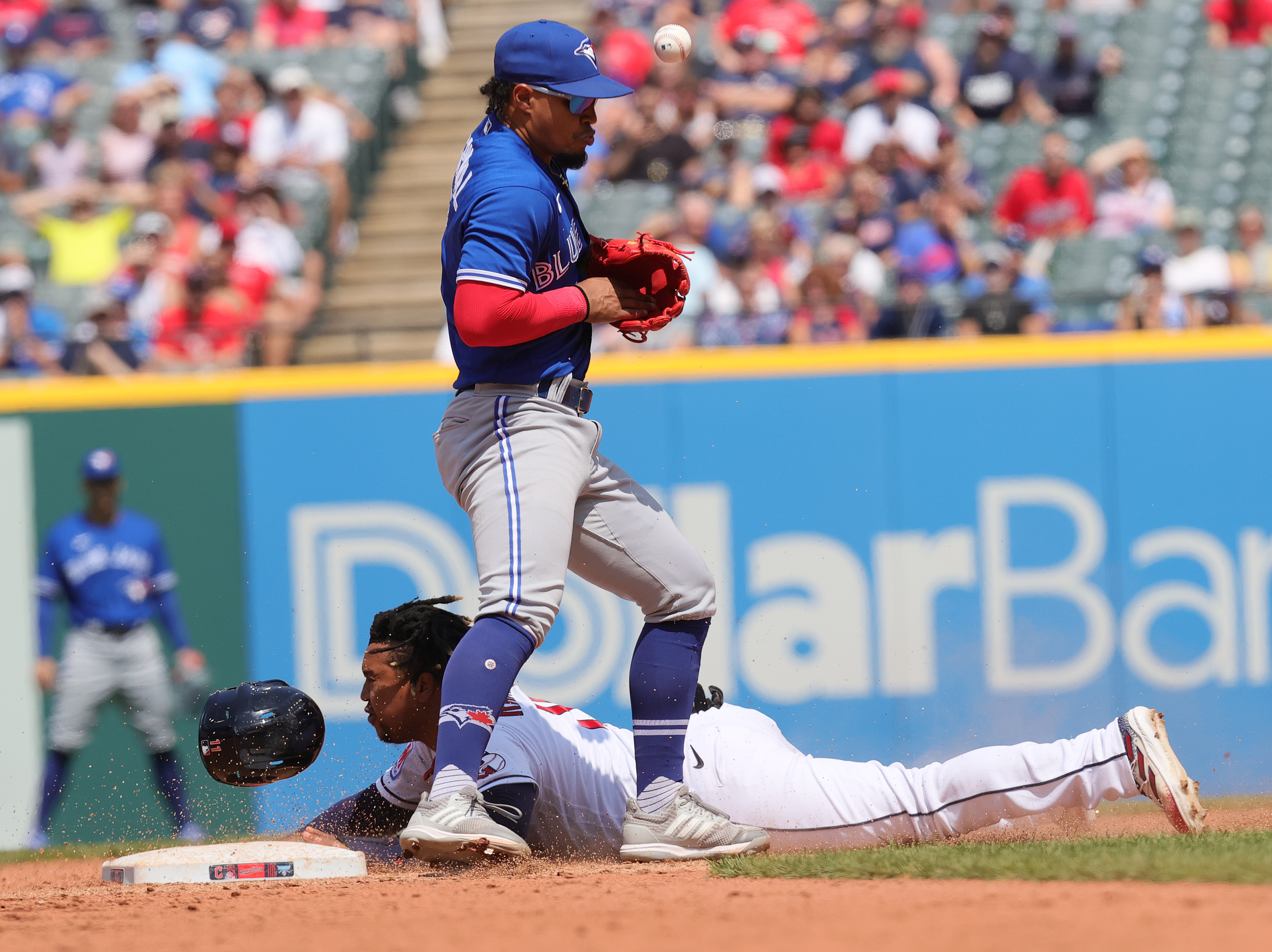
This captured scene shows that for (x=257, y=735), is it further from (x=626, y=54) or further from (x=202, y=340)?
(x=626, y=54)

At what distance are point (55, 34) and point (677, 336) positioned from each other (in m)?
7.90

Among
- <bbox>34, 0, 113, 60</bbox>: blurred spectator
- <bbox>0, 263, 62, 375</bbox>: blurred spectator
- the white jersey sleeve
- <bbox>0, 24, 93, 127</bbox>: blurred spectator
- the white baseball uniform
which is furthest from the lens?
<bbox>34, 0, 113, 60</bbox>: blurred spectator

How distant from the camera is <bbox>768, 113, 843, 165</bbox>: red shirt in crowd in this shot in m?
10.1

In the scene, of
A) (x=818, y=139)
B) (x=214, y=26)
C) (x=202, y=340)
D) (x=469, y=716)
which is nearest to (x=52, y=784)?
(x=202, y=340)

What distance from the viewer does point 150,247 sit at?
10188 millimetres

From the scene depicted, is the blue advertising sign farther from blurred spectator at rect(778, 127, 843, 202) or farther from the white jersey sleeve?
blurred spectator at rect(778, 127, 843, 202)

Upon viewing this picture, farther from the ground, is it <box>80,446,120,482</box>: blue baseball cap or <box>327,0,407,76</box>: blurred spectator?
<box>327,0,407,76</box>: blurred spectator

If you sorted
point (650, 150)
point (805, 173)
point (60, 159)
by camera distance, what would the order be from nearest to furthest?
1. point (805, 173)
2. point (650, 150)
3. point (60, 159)

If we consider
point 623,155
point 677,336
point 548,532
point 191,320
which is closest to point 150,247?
point 191,320

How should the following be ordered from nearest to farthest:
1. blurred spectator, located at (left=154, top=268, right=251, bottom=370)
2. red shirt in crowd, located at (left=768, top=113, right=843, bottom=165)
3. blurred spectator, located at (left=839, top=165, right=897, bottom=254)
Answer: blurred spectator, located at (left=154, top=268, right=251, bottom=370) → blurred spectator, located at (left=839, top=165, right=897, bottom=254) → red shirt in crowd, located at (left=768, top=113, right=843, bottom=165)

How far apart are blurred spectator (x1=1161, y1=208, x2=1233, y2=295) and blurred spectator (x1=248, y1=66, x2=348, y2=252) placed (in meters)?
5.74

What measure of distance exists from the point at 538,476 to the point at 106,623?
4.30m

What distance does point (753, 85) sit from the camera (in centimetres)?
1066

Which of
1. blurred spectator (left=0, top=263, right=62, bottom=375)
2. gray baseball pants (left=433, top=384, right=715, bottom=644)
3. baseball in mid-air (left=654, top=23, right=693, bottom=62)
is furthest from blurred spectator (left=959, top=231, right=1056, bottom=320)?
blurred spectator (left=0, top=263, right=62, bottom=375)
